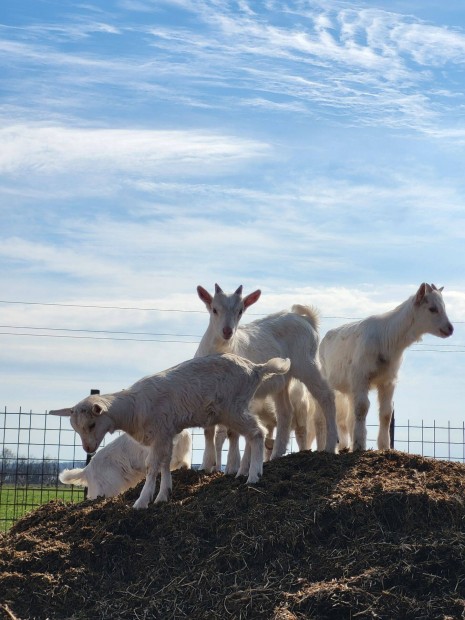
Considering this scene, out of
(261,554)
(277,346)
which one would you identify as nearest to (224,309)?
(277,346)

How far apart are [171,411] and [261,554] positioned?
1.99 m

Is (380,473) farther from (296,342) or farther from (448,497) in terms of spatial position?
(296,342)

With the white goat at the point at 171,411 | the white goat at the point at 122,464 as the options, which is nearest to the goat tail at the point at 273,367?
the white goat at the point at 171,411

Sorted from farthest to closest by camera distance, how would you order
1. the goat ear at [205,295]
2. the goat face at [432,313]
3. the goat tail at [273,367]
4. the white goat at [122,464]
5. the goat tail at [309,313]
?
the white goat at [122,464]
the goat face at [432,313]
the goat tail at [309,313]
the goat ear at [205,295]
the goat tail at [273,367]

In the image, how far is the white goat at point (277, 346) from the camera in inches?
440

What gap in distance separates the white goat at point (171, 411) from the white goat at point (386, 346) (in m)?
2.74

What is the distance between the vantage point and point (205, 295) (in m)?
11.4

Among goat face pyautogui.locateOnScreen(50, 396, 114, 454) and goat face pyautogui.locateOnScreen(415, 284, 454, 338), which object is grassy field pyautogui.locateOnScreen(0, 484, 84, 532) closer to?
goat face pyautogui.locateOnScreen(50, 396, 114, 454)

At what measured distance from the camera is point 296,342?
12094 millimetres

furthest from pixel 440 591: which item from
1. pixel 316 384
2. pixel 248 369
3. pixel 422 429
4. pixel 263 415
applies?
pixel 422 429

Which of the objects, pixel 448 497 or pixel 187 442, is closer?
pixel 448 497

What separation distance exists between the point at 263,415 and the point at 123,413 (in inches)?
141

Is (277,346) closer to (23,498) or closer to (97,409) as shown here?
(97,409)

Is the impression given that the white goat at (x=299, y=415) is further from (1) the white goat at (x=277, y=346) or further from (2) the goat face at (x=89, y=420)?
(2) the goat face at (x=89, y=420)
